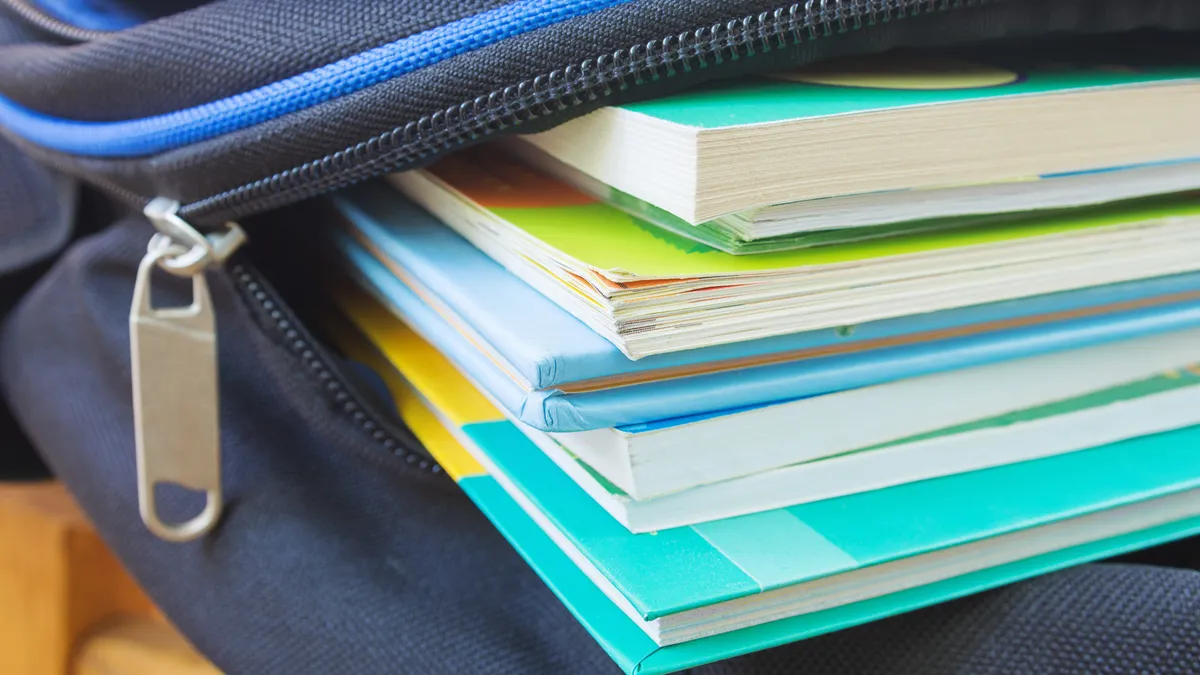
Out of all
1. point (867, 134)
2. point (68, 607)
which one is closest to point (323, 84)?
point (867, 134)

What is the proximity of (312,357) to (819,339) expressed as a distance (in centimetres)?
21

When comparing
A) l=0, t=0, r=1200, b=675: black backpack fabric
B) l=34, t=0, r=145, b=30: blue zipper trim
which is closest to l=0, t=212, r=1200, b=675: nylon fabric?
l=0, t=0, r=1200, b=675: black backpack fabric

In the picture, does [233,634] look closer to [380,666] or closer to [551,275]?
[380,666]

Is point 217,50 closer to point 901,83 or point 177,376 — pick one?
point 177,376

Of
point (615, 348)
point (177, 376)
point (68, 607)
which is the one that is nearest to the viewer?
point (615, 348)

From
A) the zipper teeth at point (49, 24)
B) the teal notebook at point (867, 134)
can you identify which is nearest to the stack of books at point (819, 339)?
the teal notebook at point (867, 134)

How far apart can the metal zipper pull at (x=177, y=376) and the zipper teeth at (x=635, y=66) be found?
4.5 inches

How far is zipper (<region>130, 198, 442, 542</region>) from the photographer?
383mm

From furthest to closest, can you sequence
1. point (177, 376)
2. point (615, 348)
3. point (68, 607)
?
1. point (68, 607)
2. point (177, 376)
3. point (615, 348)

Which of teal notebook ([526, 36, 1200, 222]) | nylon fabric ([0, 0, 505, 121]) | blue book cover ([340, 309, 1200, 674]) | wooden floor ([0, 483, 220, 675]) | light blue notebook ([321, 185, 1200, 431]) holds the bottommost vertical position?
wooden floor ([0, 483, 220, 675])

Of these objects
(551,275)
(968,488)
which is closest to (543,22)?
(551,275)

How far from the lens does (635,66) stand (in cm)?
28

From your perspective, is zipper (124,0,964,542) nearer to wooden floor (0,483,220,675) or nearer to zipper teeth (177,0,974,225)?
zipper teeth (177,0,974,225)

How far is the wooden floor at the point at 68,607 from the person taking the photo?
0.48 m
